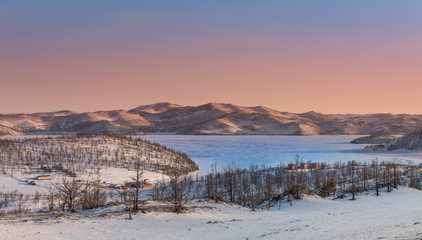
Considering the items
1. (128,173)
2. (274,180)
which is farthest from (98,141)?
(274,180)

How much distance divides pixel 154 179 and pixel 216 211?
2001 inches

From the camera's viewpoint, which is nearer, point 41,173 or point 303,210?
point 303,210

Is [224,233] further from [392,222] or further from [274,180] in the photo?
[274,180]

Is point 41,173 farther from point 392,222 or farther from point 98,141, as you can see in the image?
point 392,222

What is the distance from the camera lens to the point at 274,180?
7462 cm

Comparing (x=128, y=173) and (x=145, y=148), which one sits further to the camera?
(x=145, y=148)

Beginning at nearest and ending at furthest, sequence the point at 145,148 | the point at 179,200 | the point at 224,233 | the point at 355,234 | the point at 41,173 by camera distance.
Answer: the point at 355,234 < the point at 224,233 < the point at 179,200 < the point at 41,173 < the point at 145,148

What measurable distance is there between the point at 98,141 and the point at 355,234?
10780 centimetres

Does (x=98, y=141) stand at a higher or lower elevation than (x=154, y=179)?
higher

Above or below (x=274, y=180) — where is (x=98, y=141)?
above

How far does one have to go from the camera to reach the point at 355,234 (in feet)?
59.1

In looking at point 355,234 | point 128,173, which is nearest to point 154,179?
point 128,173

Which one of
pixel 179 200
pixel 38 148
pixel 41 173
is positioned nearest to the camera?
pixel 179 200

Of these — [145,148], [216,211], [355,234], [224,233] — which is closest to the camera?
[355,234]
